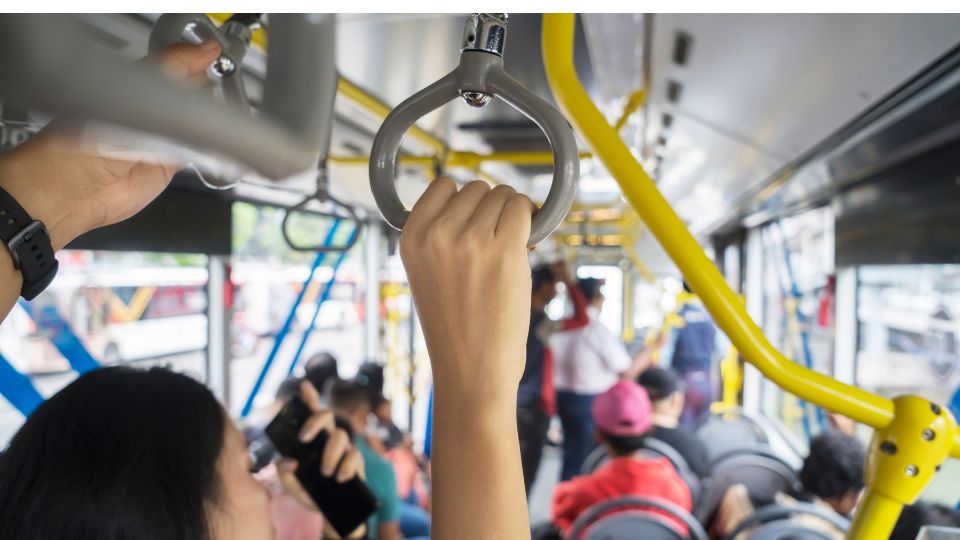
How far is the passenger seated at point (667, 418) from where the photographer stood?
11.8ft

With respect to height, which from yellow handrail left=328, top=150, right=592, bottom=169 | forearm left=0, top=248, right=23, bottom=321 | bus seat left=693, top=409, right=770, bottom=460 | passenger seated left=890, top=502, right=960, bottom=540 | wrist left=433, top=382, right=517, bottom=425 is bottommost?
bus seat left=693, top=409, right=770, bottom=460

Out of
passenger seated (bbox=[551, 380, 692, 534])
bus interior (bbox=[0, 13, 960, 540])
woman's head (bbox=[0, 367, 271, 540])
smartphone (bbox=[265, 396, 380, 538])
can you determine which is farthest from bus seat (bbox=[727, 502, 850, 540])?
woman's head (bbox=[0, 367, 271, 540])

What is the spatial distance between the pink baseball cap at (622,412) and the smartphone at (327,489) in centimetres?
134

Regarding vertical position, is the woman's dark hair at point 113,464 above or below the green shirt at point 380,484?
above

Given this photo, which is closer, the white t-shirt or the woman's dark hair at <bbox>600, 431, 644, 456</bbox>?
the woman's dark hair at <bbox>600, 431, 644, 456</bbox>

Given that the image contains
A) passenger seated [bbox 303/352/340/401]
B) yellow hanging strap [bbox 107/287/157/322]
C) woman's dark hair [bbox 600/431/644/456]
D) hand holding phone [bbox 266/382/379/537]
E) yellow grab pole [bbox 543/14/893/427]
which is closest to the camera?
yellow grab pole [bbox 543/14/893/427]

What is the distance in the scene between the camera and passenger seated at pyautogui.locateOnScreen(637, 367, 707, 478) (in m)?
3.60

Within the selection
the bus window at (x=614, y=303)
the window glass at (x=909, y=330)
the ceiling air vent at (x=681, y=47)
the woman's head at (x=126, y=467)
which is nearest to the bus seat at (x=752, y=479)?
the window glass at (x=909, y=330)

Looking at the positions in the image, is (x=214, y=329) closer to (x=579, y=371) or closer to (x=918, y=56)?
(x=579, y=371)

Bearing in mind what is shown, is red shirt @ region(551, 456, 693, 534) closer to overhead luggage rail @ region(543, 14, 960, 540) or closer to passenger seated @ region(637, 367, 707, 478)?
passenger seated @ region(637, 367, 707, 478)

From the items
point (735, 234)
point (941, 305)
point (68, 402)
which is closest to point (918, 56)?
point (941, 305)

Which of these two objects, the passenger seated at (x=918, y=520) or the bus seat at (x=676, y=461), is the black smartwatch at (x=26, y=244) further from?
the bus seat at (x=676, y=461)

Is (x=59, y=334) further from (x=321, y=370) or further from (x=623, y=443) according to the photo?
(x=623, y=443)

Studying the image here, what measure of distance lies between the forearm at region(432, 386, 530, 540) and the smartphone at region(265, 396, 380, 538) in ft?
4.28
